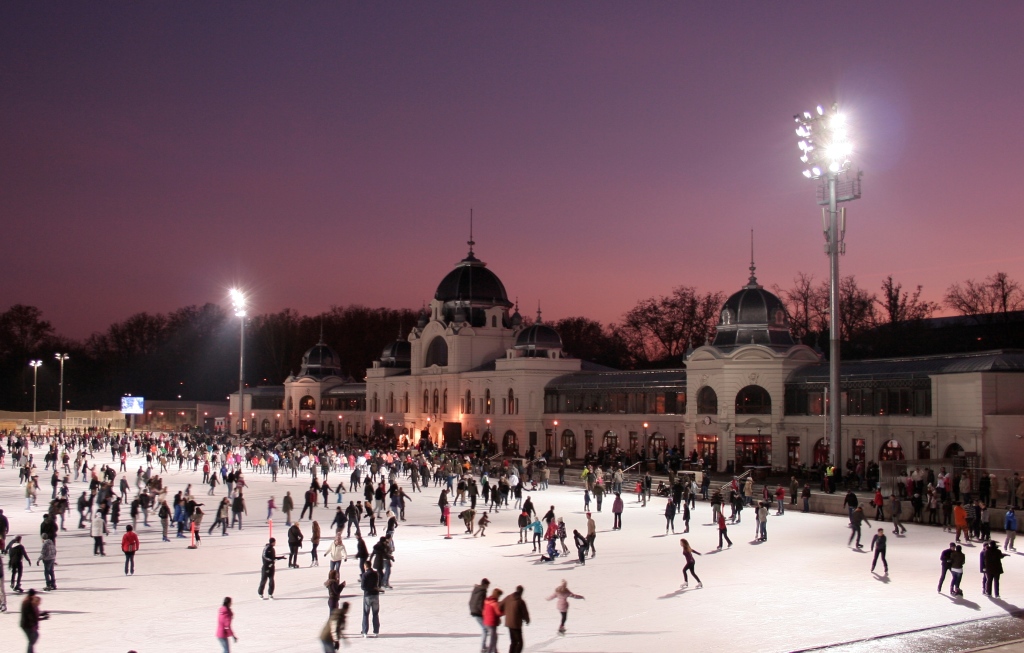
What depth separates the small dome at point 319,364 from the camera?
319ft

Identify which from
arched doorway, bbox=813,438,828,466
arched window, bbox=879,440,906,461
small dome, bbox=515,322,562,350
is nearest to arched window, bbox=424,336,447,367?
small dome, bbox=515,322,562,350

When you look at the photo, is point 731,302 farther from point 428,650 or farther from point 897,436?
point 428,650

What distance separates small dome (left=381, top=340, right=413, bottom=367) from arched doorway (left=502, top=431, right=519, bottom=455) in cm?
2165

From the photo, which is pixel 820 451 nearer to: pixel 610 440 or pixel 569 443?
pixel 610 440

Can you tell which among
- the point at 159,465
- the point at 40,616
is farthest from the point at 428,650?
the point at 159,465

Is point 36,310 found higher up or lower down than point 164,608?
higher up

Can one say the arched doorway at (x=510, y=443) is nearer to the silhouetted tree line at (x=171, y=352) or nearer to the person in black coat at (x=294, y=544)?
the person in black coat at (x=294, y=544)

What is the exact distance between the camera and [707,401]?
4988 centimetres

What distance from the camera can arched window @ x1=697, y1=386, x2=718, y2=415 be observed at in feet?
162

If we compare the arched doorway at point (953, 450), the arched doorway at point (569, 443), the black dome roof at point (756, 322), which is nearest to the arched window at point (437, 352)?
the arched doorway at point (569, 443)

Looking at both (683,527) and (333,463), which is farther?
(333,463)

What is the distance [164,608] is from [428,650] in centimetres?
581

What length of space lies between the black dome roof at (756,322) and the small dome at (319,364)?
5484 centimetres

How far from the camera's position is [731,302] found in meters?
50.9
